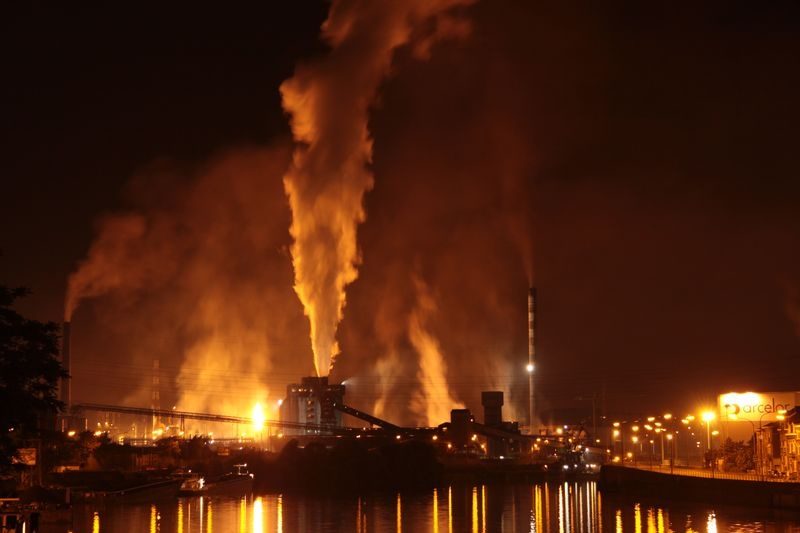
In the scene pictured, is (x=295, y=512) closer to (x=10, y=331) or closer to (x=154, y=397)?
(x=10, y=331)

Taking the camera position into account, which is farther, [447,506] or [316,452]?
[316,452]

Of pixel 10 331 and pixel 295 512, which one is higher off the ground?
pixel 10 331

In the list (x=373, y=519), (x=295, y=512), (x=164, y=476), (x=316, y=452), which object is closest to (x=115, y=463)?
(x=164, y=476)

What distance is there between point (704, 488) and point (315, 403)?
81566mm

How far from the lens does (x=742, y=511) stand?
55.3 m

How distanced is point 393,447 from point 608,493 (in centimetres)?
3159

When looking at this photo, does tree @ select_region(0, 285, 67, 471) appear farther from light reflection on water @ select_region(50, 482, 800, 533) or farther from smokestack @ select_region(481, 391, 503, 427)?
smokestack @ select_region(481, 391, 503, 427)

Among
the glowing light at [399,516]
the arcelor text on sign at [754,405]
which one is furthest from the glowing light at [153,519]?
the arcelor text on sign at [754,405]

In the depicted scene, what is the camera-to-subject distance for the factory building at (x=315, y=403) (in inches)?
5399

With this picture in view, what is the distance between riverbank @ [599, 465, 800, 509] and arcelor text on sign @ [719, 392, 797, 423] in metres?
9.76

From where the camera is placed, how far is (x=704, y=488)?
207ft

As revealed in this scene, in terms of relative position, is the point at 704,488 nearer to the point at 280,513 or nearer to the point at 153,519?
the point at 280,513

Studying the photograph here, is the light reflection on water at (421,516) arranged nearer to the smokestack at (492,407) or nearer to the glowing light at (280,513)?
the glowing light at (280,513)

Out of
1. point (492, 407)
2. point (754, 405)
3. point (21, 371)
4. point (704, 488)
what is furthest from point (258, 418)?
point (21, 371)
